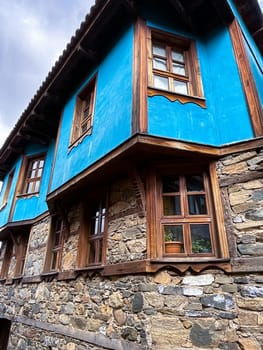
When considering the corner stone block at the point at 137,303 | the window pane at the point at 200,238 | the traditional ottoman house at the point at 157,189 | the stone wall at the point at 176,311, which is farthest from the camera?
the window pane at the point at 200,238

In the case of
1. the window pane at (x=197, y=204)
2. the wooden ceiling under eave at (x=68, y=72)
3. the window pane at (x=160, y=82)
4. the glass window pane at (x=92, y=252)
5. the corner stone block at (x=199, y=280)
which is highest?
the wooden ceiling under eave at (x=68, y=72)

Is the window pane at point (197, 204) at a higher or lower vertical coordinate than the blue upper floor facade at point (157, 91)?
lower

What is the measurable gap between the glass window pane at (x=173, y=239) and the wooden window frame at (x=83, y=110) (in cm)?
292

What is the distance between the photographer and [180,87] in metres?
4.45

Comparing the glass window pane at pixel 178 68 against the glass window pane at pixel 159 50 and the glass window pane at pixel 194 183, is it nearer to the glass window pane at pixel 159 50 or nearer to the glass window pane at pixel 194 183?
the glass window pane at pixel 159 50

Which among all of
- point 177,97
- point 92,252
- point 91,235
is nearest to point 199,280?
point 92,252

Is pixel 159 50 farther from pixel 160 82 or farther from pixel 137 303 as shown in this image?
pixel 137 303

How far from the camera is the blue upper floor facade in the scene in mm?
3805

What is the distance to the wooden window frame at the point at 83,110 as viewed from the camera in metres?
5.63

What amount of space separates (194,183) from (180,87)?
1834 mm

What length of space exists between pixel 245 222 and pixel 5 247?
9.11 meters

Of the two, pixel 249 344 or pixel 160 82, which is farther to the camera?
pixel 160 82

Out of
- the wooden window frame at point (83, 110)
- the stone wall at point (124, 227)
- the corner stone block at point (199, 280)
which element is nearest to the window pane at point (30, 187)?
the wooden window frame at point (83, 110)

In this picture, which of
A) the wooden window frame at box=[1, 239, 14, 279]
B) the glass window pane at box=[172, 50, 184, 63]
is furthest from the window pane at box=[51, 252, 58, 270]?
the glass window pane at box=[172, 50, 184, 63]
